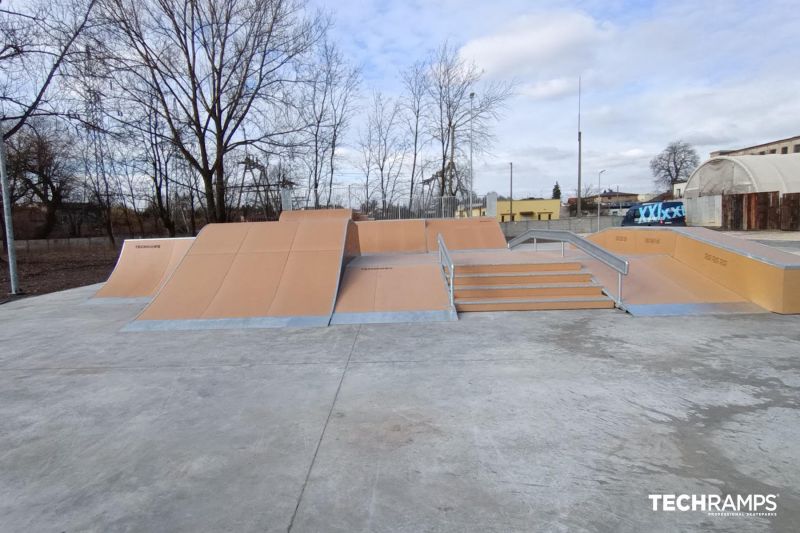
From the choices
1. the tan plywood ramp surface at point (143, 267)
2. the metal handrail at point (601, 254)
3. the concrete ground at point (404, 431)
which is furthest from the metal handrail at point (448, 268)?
the tan plywood ramp surface at point (143, 267)

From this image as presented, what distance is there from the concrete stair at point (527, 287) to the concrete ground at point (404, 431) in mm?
1612

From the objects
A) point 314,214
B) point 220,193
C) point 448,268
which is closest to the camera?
point 448,268

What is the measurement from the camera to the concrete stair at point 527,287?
25.6 ft

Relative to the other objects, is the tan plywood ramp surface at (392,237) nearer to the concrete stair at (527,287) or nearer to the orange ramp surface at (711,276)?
the concrete stair at (527,287)

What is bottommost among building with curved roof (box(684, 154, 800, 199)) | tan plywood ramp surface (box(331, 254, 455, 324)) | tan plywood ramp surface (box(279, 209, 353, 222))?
tan plywood ramp surface (box(331, 254, 455, 324))

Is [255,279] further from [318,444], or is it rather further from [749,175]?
[749,175]

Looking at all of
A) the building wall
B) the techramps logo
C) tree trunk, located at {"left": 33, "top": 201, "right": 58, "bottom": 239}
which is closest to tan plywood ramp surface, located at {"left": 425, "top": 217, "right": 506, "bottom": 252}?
the techramps logo

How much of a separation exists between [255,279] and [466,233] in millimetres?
8676

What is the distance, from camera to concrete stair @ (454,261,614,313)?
25.6 ft

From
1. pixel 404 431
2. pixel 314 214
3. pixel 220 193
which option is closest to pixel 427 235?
pixel 314 214

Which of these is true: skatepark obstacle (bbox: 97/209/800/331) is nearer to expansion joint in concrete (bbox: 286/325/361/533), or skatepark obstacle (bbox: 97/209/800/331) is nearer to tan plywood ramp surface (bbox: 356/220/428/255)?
expansion joint in concrete (bbox: 286/325/361/533)

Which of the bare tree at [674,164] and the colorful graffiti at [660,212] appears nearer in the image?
the colorful graffiti at [660,212]

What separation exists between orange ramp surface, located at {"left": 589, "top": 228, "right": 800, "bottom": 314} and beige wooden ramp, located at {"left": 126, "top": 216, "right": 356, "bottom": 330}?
5.39m

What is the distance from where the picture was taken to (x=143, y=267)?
38.3ft
